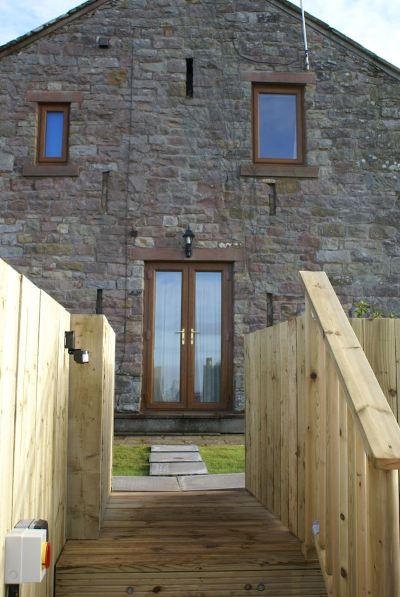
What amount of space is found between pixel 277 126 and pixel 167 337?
3.50m

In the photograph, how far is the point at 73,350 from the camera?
293 centimetres

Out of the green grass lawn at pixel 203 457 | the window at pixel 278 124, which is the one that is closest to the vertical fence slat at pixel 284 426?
the green grass lawn at pixel 203 457

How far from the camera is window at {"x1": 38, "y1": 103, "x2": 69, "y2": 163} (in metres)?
8.27

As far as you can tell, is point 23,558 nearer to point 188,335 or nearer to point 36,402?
point 36,402

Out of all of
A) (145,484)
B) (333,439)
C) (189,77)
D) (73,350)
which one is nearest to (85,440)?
(73,350)

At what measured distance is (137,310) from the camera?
25.9 ft

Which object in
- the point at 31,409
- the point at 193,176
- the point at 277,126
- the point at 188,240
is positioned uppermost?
the point at 277,126

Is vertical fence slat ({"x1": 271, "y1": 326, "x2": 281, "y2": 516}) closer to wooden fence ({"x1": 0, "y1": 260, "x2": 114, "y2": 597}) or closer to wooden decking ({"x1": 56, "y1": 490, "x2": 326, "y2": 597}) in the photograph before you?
wooden decking ({"x1": 56, "y1": 490, "x2": 326, "y2": 597})

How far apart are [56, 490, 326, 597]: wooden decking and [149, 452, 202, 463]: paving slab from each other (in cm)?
210

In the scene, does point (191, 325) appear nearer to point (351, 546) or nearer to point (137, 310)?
point (137, 310)

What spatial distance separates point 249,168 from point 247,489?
5103 millimetres

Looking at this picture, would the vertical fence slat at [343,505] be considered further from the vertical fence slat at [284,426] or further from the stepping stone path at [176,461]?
the stepping stone path at [176,461]

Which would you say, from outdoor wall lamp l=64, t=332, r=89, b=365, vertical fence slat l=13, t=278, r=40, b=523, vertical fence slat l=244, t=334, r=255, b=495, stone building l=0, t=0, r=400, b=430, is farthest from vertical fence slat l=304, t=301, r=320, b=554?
stone building l=0, t=0, r=400, b=430

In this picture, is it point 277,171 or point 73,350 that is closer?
point 73,350
